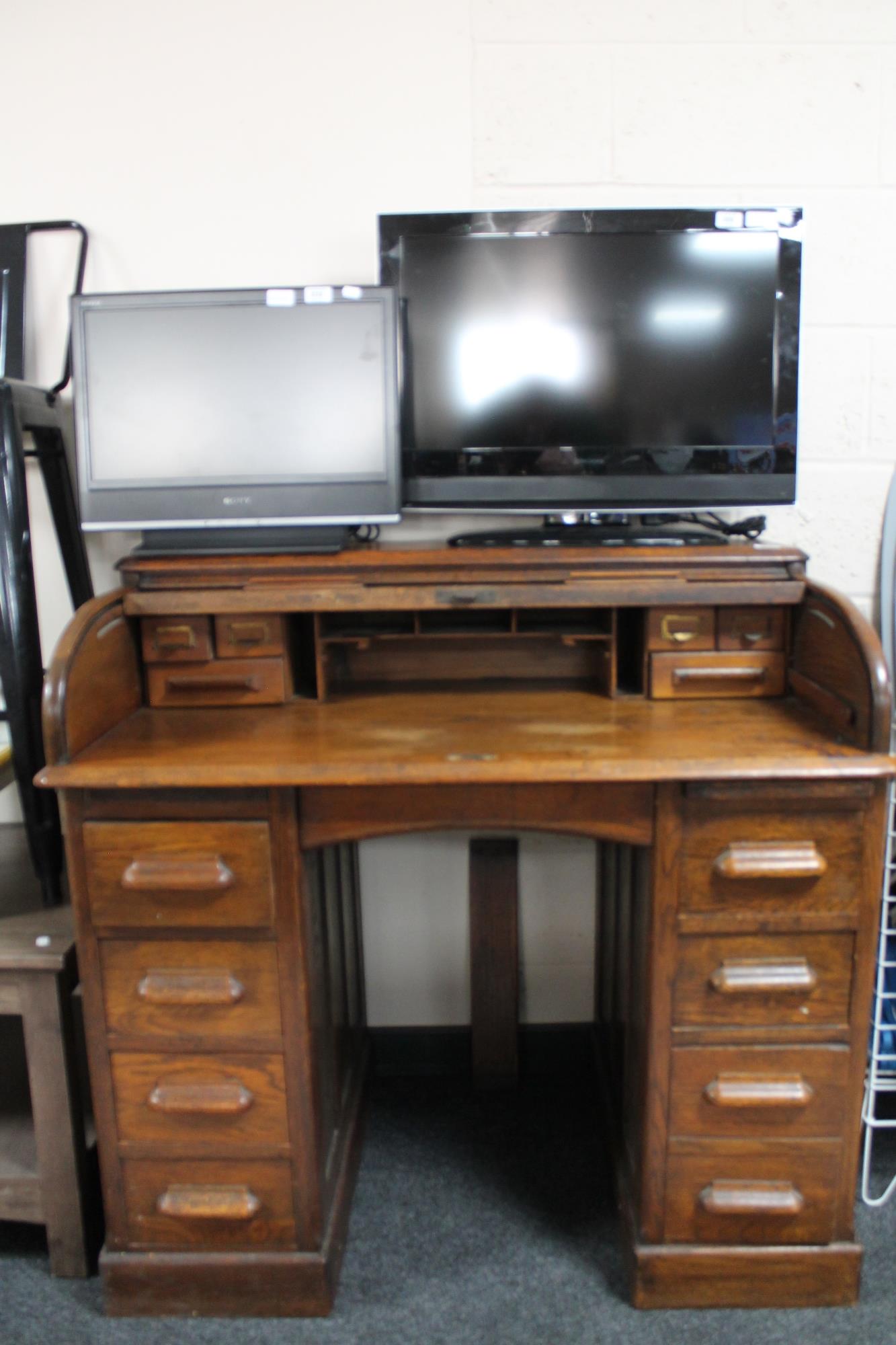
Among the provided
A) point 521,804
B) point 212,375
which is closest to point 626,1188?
point 521,804

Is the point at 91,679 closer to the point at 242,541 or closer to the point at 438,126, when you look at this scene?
the point at 242,541

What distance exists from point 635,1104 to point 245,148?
5.84ft

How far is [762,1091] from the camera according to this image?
1.34 metres

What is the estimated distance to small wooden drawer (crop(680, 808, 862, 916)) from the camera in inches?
50.6

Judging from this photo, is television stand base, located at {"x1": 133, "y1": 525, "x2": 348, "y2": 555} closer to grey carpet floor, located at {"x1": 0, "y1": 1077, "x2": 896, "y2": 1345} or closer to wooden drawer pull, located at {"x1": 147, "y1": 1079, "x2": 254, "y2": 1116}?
wooden drawer pull, located at {"x1": 147, "y1": 1079, "x2": 254, "y2": 1116}

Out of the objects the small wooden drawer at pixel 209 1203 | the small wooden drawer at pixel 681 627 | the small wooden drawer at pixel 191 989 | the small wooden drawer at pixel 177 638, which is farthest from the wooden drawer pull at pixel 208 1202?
the small wooden drawer at pixel 681 627

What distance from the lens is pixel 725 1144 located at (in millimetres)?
1375

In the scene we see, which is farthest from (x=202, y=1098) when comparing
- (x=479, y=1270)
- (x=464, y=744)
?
(x=464, y=744)

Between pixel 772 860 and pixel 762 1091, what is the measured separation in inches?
13.6

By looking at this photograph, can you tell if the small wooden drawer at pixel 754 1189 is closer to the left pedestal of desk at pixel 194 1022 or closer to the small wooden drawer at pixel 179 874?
the left pedestal of desk at pixel 194 1022

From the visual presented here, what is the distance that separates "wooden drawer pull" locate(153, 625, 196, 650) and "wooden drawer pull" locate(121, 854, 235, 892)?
0.38m

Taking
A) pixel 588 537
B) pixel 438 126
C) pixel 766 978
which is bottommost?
pixel 766 978

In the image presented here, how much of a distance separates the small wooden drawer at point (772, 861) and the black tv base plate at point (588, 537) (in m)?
0.48

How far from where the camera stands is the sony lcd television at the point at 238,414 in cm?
152
